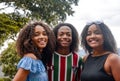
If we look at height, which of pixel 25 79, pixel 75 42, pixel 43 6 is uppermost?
pixel 43 6

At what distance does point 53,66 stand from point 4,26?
11.3m

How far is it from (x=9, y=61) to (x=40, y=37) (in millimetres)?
20287

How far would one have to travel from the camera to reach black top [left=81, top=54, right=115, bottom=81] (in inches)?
170

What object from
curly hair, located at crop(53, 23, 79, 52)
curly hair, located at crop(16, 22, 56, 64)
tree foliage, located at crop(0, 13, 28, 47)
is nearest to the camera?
curly hair, located at crop(16, 22, 56, 64)

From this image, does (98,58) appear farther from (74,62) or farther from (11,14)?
(11,14)

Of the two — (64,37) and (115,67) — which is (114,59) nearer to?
(115,67)

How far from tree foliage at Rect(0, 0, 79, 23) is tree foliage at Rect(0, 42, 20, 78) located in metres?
6.89

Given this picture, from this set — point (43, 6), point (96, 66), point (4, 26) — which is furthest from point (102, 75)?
point (43, 6)

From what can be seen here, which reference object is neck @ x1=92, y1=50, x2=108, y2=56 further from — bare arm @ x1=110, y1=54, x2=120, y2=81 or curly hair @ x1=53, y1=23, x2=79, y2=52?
curly hair @ x1=53, y1=23, x2=79, y2=52

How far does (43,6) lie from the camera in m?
17.3

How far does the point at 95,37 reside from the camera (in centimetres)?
457

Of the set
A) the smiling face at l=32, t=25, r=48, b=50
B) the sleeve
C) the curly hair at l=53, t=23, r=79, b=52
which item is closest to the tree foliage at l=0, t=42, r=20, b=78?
the curly hair at l=53, t=23, r=79, b=52

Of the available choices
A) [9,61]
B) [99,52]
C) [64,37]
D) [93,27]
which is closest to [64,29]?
[64,37]

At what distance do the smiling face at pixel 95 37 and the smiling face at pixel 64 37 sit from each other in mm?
382
